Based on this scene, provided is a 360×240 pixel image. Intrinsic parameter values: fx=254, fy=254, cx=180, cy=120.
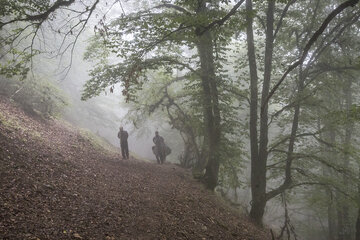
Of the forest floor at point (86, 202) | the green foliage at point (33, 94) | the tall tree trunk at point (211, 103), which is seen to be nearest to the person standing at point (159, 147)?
the green foliage at point (33, 94)

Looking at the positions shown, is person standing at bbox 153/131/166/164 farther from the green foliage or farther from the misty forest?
the green foliage

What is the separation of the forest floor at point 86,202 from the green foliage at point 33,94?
13.3 feet

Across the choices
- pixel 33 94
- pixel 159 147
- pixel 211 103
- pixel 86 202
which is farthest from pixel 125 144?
pixel 86 202

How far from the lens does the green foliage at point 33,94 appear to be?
13.6 m

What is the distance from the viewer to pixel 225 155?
11.5 m

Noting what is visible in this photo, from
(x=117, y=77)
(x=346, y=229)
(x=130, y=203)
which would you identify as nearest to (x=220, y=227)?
(x=130, y=203)

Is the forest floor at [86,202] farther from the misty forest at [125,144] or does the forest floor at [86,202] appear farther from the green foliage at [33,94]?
the green foliage at [33,94]

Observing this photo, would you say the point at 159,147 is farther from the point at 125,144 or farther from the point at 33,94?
the point at 33,94

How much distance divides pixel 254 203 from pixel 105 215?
267 inches

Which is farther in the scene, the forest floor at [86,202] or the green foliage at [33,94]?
the green foliage at [33,94]

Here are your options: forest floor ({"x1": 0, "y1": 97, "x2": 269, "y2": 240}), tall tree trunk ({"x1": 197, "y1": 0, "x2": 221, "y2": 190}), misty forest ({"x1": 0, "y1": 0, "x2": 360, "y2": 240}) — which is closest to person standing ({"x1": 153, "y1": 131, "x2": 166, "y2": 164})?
misty forest ({"x1": 0, "y1": 0, "x2": 360, "y2": 240})

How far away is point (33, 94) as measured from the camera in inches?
566

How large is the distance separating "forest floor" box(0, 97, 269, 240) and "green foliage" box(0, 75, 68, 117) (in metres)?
4.05

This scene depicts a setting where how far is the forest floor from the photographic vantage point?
4.69m
